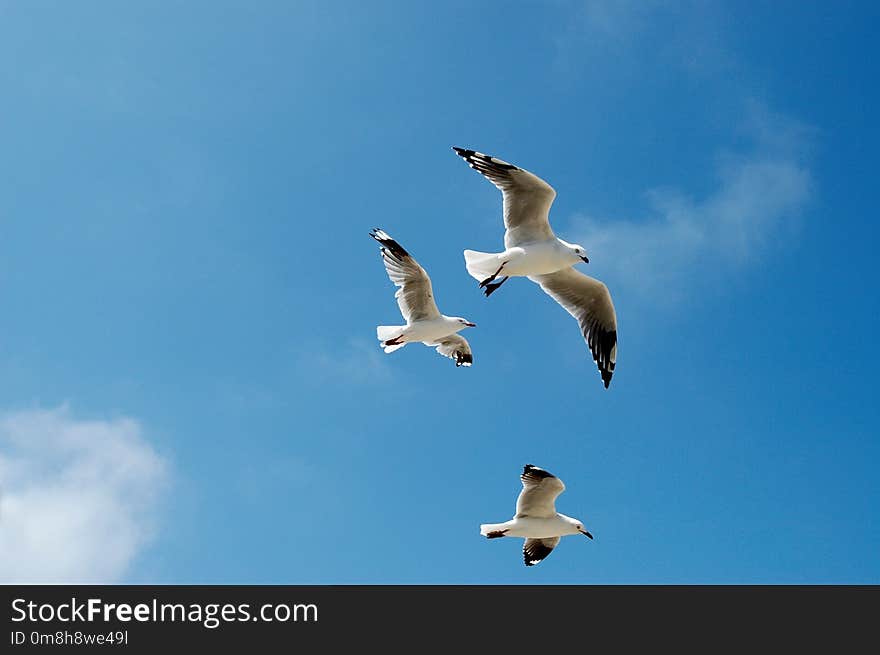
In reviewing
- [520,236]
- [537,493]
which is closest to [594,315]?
[520,236]

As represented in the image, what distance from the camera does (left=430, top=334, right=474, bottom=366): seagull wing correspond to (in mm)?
15680

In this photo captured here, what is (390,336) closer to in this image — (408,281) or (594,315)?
(408,281)

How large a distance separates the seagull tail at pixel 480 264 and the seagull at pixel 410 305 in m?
1.64

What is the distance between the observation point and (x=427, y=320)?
13.2 meters

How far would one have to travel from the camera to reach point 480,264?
11.3 m

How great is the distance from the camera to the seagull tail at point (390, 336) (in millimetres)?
13062

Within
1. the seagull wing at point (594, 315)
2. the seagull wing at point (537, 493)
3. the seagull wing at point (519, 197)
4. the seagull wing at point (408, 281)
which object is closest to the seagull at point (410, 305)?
the seagull wing at point (408, 281)

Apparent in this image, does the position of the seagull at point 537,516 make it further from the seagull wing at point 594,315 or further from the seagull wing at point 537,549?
the seagull wing at point 594,315
